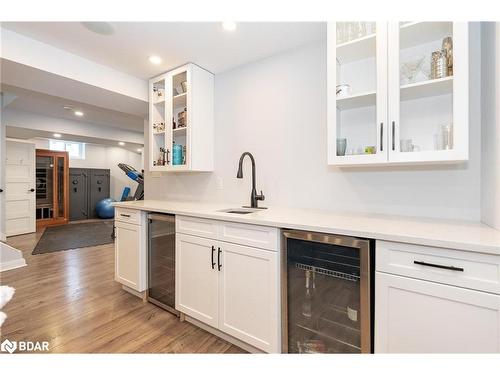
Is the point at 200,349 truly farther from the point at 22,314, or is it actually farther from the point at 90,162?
Answer: the point at 90,162

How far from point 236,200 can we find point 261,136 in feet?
2.25

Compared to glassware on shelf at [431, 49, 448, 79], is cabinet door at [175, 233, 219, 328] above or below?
below

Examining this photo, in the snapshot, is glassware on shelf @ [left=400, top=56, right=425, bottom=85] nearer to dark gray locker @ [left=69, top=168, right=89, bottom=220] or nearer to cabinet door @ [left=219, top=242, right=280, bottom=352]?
cabinet door @ [left=219, top=242, right=280, bottom=352]

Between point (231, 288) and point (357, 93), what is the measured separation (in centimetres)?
155

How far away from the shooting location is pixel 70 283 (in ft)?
8.70

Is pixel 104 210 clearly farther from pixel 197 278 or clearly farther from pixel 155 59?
pixel 197 278

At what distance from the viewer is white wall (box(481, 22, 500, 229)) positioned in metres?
1.17

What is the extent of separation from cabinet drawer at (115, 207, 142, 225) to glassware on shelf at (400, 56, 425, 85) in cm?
231

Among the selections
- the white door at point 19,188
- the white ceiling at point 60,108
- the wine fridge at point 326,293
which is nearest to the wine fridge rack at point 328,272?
the wine fridge at point 326,293

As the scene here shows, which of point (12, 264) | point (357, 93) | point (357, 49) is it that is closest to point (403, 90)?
point (357, 93)

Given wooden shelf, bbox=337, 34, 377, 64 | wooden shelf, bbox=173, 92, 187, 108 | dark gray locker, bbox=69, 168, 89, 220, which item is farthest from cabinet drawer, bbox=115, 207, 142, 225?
dark gray locker, bbox=69, 168, 89, 220

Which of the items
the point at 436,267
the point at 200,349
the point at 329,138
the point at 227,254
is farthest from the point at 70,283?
the point at 436,267

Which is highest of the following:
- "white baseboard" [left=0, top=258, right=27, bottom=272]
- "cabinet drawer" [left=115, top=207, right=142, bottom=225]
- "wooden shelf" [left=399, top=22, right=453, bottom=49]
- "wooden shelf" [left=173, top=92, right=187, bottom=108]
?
"wooden shelf" [left=173, top=92, right=187, bottom=108]

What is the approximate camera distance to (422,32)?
140 cm
